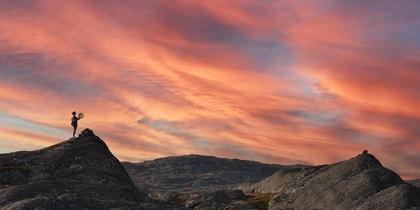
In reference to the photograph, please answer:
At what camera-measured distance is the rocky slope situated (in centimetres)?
5759

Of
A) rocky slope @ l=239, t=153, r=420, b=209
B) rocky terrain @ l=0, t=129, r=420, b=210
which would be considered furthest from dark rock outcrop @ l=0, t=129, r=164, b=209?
rocky slope @ l=239, t=153, r=420, b=209

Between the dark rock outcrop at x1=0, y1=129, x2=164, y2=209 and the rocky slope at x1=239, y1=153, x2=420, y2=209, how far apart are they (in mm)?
26723

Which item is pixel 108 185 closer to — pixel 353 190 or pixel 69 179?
pixel 69 179

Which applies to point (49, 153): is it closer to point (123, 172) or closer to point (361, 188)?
point (123, 172)

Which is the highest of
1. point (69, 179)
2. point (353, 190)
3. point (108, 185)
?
point (353, 190)

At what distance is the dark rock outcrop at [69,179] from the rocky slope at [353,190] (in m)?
26.7

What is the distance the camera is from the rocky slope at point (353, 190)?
57.6 metres

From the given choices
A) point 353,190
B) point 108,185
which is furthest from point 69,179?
point 353,190

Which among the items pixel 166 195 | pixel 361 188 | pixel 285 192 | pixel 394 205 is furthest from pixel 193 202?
pixel 166 195

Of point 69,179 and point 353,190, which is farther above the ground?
point 353,190

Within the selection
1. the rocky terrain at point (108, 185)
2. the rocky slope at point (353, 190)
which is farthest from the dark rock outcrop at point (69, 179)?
the rocky slope at point (353, 190)

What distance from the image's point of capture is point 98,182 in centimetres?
5109

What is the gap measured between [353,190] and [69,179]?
3897 cm

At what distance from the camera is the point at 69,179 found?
48.6 meters
